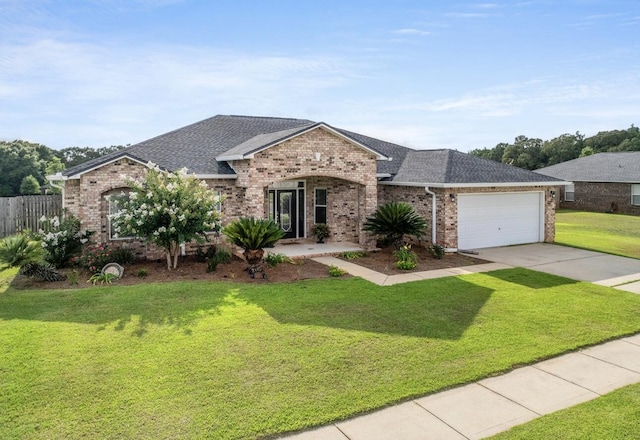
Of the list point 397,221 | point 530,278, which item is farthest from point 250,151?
point 530,278

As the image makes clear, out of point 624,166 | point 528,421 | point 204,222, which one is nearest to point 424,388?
point 528,421

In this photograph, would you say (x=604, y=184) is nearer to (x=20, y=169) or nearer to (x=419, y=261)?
(x=419, y=261)

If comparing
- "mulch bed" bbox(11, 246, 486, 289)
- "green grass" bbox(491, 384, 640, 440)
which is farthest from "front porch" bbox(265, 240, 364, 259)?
"green grass" bbox(491, 384, 640, 440)

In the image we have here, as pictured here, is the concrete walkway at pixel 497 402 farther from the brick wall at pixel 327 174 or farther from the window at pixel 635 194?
the window at pixel 635 194

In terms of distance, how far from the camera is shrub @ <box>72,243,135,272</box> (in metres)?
12.7

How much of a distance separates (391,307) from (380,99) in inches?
597

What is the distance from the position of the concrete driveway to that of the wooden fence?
58.3ft

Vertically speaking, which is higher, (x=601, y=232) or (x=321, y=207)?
(x=321, y=207)

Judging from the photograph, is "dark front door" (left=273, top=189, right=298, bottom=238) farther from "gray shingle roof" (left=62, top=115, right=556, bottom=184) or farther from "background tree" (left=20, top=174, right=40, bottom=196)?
"background tree" (left=20, top=174, right=40, bottom=196)

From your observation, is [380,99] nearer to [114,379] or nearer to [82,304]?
[82,304]

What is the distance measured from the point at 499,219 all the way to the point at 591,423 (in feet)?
44.7

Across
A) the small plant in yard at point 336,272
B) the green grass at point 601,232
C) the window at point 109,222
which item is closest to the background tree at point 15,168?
the window at point 109,222

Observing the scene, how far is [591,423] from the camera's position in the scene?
511 centimetres

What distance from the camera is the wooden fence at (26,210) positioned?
1941 cm
